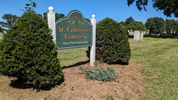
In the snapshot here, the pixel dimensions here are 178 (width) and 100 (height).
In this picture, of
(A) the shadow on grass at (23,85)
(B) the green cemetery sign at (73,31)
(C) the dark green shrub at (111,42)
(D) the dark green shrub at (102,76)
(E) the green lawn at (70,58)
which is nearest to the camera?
(A) the shadow on grass at (23,85)

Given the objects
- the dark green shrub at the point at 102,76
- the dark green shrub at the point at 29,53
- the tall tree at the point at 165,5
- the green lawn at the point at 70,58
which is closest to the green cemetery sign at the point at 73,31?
the dark green shrub at the point at 29,53

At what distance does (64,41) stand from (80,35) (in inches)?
28.7

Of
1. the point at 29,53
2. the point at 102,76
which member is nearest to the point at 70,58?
the point at 102,76

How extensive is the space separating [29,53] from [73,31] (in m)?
1.84

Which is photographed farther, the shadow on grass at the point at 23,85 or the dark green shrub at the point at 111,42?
the dark green shrub at the point at 111,42

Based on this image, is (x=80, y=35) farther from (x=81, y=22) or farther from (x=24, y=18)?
(x=24, y=18)

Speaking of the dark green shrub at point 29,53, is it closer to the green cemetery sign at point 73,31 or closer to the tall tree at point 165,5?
the green cemetery sign at point 73,31

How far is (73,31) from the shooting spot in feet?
15.0

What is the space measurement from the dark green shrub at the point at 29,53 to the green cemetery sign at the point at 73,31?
35.0 inches

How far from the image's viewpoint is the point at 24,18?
312 centimetres

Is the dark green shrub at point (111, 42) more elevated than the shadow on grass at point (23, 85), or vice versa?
the dark green shrub at point (111, 42)

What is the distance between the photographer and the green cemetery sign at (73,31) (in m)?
4.16

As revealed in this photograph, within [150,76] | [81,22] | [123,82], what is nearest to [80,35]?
[81,22]

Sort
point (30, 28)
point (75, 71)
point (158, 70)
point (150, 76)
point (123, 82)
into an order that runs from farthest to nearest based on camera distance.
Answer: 1. point (158, 70)
2. point (150, 76)
3. point (75, 71)
4. point (123, 82)
5. point (30, 28)
